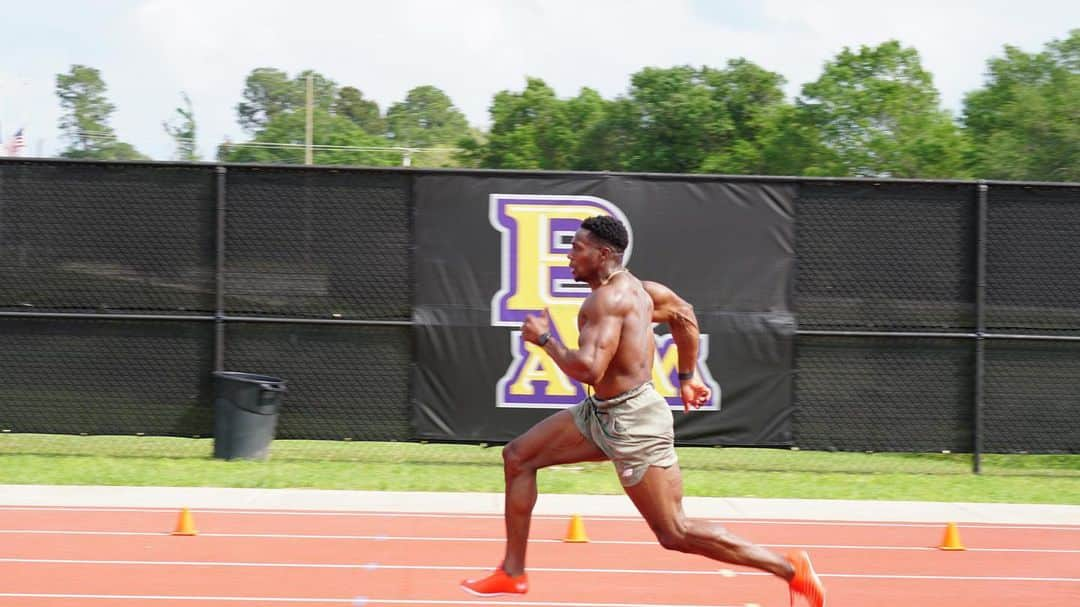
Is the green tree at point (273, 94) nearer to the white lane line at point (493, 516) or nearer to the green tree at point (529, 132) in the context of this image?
the green tree at point (529, 132)

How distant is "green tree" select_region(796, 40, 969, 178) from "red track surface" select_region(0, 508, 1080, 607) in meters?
39.1

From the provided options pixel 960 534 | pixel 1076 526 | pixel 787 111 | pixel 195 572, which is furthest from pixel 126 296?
pixel 787 111

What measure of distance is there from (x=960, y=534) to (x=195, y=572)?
5.49 m

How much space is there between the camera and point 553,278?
478 inches

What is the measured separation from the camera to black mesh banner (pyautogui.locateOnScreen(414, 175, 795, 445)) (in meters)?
12.2

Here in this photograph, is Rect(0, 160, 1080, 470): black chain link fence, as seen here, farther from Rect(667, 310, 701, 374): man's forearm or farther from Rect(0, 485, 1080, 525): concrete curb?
Rect(667, 310, 701, 374): man's forearm

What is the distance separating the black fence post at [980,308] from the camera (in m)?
12.3

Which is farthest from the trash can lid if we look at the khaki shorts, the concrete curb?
the khaki shorts

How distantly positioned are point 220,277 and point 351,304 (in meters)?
1.21

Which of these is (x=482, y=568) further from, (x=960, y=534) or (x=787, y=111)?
(x=787, y=111)

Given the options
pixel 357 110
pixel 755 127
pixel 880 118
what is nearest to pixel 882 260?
pixel 880 118

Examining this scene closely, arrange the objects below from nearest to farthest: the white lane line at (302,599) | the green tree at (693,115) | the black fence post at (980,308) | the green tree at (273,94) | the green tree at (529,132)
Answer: the white lane line at (302,599) < the black fence post at (980,308) < the green tree at (693,115) < the green tree at (529,132) < the green tree at (273,94)

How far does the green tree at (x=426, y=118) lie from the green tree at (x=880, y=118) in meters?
64.1

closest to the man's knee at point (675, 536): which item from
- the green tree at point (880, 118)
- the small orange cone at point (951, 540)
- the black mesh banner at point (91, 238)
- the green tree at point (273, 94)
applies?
the small orange cone at point (951, 540)
